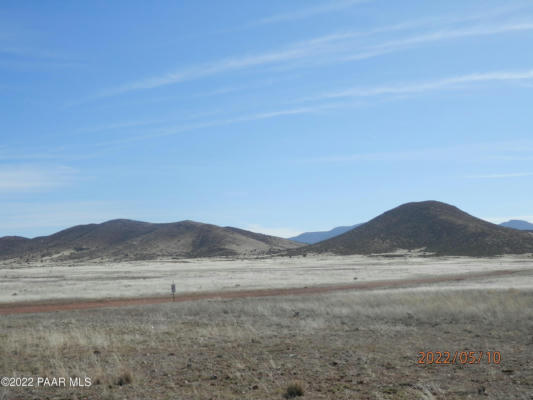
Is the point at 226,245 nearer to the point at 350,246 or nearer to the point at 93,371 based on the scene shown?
the point at 350,246

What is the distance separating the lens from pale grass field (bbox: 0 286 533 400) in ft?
36.2

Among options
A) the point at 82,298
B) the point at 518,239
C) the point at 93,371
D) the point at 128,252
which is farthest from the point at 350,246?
the point at 93,371

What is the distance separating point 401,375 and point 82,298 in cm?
3183

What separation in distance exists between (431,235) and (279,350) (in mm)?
139947

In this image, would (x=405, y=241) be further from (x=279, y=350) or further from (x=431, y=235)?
(x=279, y=350)
